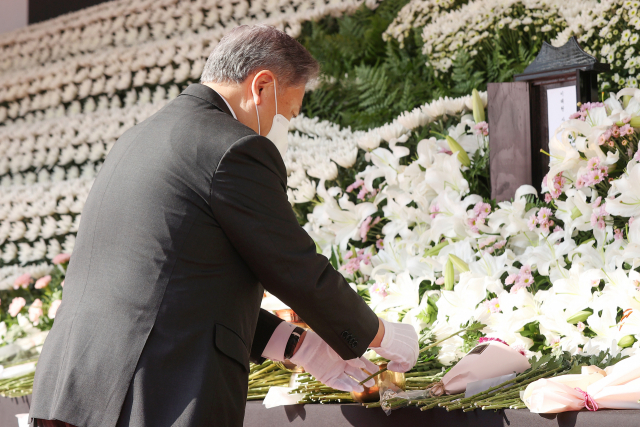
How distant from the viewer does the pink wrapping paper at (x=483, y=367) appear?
1342 millimetres

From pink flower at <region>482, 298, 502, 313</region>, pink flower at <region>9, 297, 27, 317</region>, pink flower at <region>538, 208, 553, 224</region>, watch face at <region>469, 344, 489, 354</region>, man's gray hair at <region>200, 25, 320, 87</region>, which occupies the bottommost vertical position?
pink flower at <region>9, 297, 27, 317</region>

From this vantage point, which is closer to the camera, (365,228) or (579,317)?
(579,317)

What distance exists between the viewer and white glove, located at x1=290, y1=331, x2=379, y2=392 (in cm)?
139

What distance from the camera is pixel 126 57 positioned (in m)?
3.84

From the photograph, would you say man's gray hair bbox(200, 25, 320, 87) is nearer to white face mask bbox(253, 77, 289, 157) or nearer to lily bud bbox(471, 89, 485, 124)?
white face mask bbox(253, 77, 289, 157)

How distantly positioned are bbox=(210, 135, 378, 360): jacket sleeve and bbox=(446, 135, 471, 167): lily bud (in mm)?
1116

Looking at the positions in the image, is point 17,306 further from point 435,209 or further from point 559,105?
point 559,105

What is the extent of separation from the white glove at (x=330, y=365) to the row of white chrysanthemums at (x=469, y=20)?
170cm

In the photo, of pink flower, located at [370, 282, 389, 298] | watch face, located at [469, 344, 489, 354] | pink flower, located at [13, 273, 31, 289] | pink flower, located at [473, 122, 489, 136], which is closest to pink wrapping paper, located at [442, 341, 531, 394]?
watch face, located at [469, 344, 489, 354]

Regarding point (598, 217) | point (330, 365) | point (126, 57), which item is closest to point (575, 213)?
point (598, 217)

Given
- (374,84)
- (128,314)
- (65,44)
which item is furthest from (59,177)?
(128,314)

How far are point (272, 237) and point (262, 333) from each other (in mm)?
445

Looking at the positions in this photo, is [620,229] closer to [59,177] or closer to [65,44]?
[59,177]

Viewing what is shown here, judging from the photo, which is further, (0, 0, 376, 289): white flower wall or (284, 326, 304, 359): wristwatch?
(0, 0, 376, 289): white flower wall
